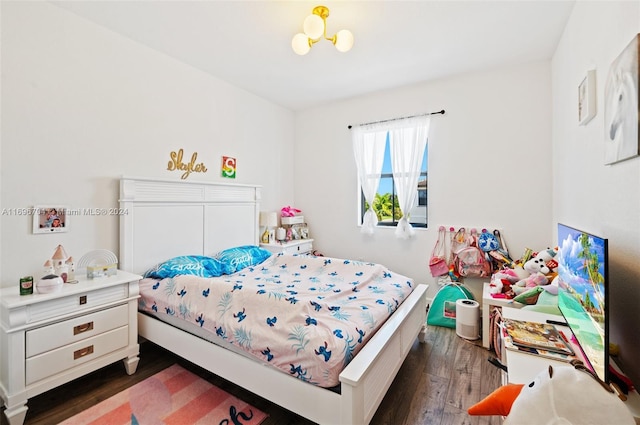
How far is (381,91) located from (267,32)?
176cm

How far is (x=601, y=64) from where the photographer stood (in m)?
1.49

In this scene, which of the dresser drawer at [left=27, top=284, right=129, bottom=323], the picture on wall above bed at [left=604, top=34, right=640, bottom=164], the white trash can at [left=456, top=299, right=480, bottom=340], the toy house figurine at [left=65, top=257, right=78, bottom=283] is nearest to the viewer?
the picture on wall above bed at [left=604, top=34, right=640, bottom=164]

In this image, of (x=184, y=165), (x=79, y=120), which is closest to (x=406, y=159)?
(x=184, y=165)

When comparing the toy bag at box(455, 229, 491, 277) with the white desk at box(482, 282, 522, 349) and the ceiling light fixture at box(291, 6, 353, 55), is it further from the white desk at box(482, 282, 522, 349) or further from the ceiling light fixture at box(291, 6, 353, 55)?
the ceiling light fixture at box(291, 6, 353, 55)

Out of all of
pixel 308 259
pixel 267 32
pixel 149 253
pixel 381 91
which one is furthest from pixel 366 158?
pixel 149 253

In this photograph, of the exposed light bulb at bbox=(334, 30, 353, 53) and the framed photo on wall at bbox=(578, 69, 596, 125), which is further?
the exposed light bulb at bbox=(334, 30, 353, 53)

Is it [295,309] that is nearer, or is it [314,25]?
[295,309]

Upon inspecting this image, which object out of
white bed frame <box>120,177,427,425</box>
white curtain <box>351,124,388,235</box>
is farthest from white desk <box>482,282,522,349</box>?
white curtain <box>351,124,388,235</box>

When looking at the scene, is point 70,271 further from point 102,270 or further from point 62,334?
point 62,334

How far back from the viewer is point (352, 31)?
2.37 m

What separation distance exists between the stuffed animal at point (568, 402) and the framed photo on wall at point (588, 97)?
4.77 ft

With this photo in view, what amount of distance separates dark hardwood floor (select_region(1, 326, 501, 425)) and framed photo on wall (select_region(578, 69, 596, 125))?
71.2 inches

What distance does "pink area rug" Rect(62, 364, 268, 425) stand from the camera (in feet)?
5.42

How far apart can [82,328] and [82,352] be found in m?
0.16
